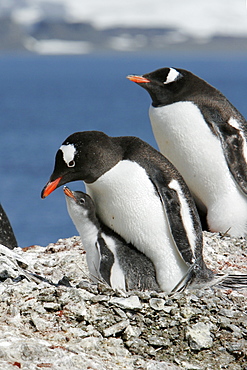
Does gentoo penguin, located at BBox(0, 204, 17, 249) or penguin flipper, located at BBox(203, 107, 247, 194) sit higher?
penguin flipper, located at BBox(203, 107, 247, 194)

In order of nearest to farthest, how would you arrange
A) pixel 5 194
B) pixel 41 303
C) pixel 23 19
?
pixel 41 303 < pixel 5 194 < pixel 23 19

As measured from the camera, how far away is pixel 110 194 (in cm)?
347

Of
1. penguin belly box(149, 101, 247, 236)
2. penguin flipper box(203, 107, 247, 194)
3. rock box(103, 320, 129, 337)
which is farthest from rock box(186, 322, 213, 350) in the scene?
penguin flipper box(203, 107, 247, 194)

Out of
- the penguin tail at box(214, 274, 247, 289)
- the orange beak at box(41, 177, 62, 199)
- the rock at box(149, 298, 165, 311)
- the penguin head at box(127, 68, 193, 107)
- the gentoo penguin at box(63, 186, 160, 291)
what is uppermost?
the penguin head at box(127, 68, 193, 107)

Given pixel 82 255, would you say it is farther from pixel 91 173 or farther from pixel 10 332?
pixel 10 332

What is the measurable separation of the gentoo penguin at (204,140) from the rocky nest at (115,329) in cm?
164

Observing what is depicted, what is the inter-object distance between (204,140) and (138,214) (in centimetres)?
135

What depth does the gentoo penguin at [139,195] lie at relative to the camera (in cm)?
342

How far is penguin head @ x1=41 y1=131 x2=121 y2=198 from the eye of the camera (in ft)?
11.2

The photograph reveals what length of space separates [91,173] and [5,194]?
1588cm

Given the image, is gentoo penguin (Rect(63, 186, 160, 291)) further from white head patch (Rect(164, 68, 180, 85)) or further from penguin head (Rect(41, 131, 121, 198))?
white head patch (Rect(164, 68, 180, 85))

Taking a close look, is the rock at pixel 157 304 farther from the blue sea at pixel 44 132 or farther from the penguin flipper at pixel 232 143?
the blue sea at pixel 44 132

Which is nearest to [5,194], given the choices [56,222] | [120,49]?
[56,222]

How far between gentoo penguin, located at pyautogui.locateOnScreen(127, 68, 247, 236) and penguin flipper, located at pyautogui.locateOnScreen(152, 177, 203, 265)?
1066 mm
